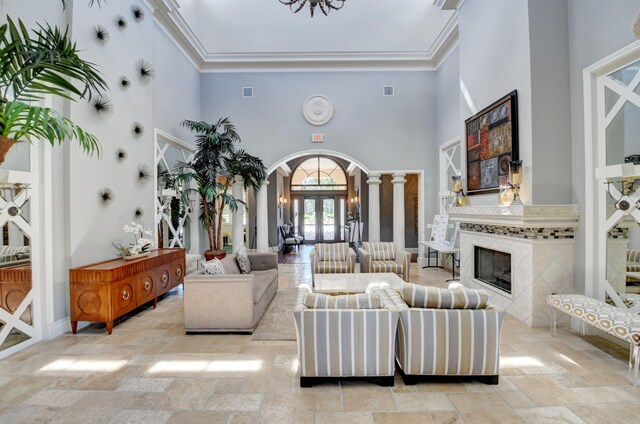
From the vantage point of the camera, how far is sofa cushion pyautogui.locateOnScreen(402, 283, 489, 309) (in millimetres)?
2475

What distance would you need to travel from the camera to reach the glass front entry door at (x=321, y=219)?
14391 millimetres

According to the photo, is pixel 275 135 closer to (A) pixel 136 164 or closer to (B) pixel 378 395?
(A) pixel 136 164

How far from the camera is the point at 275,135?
7.93 m

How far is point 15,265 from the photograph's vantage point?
326cm

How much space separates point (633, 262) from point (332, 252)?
411 cm

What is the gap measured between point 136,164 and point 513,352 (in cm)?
561

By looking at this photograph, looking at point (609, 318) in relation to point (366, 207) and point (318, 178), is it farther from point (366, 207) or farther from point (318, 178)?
point (318, 178)

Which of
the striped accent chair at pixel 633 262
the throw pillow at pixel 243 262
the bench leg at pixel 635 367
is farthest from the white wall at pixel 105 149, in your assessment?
the striped accent chair at pixel 633 262

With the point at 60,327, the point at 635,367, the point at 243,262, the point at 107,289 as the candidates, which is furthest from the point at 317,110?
the point at 635,367

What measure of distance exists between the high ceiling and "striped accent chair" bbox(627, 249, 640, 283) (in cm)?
543

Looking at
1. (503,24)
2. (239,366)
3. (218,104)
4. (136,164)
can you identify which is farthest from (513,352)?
(218,104)

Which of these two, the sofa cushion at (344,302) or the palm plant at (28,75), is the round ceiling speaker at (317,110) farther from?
the sofa cushion at (344,302)

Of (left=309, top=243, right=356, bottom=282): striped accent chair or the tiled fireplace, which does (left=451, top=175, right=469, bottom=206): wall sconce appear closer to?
the tiled fireplace

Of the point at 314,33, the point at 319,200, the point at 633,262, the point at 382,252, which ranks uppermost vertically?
the point at 314,33
